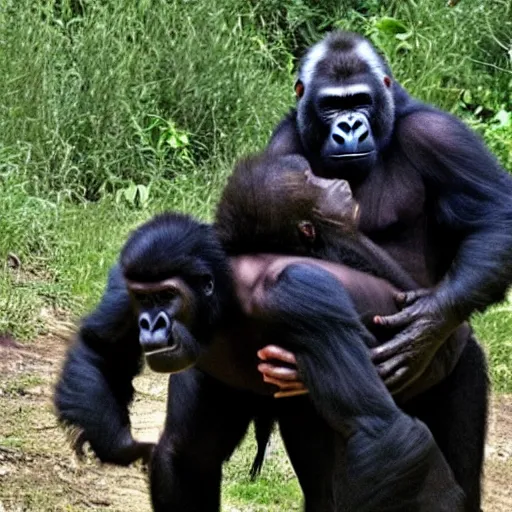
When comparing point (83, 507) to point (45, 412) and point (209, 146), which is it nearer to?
point (45, 412)

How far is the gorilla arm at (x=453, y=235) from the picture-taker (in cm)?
482

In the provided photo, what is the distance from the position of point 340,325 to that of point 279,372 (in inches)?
11.8

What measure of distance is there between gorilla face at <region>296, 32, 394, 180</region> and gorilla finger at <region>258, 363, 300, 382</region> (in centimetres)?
102

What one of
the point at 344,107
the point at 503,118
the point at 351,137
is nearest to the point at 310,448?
the point at 351,137

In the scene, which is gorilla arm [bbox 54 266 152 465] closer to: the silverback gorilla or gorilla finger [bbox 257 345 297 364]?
the silverback gorilla

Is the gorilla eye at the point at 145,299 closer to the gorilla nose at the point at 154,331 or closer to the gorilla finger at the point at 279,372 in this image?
the gorilla nose at the point at 154,331

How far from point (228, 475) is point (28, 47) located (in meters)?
4.22

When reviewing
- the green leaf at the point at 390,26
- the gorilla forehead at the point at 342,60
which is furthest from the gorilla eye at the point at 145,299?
the green leaf at the point at 390,26

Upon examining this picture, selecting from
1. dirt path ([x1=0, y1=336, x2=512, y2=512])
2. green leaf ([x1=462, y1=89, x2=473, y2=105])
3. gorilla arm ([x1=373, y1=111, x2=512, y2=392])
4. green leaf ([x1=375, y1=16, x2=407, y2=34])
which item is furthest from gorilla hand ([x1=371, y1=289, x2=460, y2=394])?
green leaf ([x1=375, y1=16, x2=407, y2=34])

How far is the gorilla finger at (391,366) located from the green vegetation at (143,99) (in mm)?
3472

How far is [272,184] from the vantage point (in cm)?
466

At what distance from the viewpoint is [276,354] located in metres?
4.58

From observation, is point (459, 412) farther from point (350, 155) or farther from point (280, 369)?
point (350, 155)

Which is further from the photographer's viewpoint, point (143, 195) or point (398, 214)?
point (143, 195)
